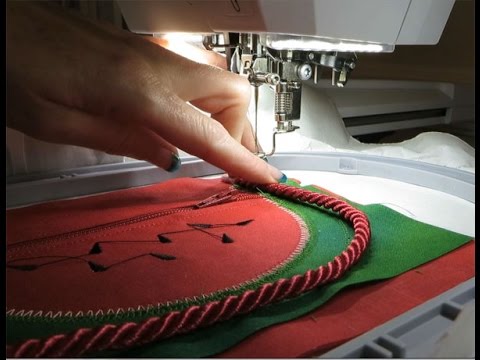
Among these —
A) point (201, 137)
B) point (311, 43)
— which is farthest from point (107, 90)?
point (311, 43)

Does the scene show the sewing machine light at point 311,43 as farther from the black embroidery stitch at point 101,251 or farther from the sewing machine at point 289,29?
the black embroidery stitch at point 101,251

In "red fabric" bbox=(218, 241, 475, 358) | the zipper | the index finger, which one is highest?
the index finger

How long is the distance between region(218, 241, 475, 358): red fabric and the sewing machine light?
334mm

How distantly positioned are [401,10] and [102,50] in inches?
16.9

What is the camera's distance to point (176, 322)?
47cm

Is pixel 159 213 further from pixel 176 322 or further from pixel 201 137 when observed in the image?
pixel 176 322

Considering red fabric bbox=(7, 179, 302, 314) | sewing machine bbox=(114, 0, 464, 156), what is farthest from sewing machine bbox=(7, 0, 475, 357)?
red fabric bbox=(7, 179, 302, 314)

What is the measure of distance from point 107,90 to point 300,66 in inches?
12.9

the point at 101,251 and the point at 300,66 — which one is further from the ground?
the point at 300,66

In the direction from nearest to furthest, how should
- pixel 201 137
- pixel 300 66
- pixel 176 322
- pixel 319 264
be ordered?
pixel 176 322, pixel 319 264, pixel 201 137, pixel 300 66

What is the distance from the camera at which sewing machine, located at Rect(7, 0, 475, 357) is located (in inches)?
27.6

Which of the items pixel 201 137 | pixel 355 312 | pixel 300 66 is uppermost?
pixel 300 66

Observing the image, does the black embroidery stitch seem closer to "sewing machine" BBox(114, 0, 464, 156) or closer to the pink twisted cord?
the pink twisted cord

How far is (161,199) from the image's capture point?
0.85m
